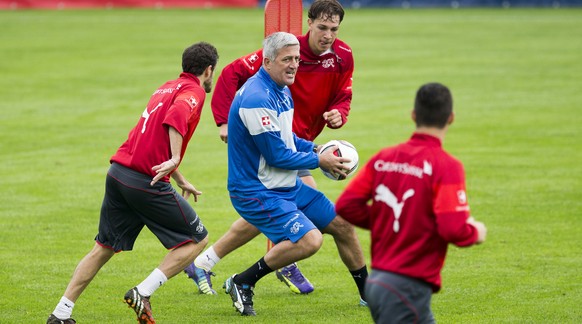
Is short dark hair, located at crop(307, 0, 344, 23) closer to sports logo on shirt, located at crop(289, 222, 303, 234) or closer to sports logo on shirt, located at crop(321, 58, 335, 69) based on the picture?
sports logo on shirt, located at crop(321, 58, 335, 69)

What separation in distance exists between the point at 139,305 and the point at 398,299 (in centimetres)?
274

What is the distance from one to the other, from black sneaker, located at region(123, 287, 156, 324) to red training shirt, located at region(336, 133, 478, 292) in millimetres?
2564

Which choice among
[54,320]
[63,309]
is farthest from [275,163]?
[54,320]

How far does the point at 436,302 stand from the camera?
8766mm

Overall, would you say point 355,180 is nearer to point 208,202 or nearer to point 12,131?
point 208,202

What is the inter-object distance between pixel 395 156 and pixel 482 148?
11543 millimetres

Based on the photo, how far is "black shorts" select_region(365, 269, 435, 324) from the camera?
18.8 ft

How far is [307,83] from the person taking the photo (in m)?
9.33

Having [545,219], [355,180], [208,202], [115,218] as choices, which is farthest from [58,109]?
[355,180]

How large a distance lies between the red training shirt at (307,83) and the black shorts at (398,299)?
362 cm

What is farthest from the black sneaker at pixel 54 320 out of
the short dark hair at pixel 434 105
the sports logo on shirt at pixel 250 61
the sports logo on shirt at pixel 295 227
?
the short dark hair at pixel 434 105

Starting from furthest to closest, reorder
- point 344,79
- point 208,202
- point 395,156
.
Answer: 1. point 208,202
2. point 344,79
3. point 395,156

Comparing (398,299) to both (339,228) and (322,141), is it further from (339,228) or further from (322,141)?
(322,141)

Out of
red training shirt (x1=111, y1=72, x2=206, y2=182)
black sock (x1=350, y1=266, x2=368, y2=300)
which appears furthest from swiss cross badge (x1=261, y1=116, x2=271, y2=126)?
black sock (x1=350, y1=266, x2=368, y2=300)
